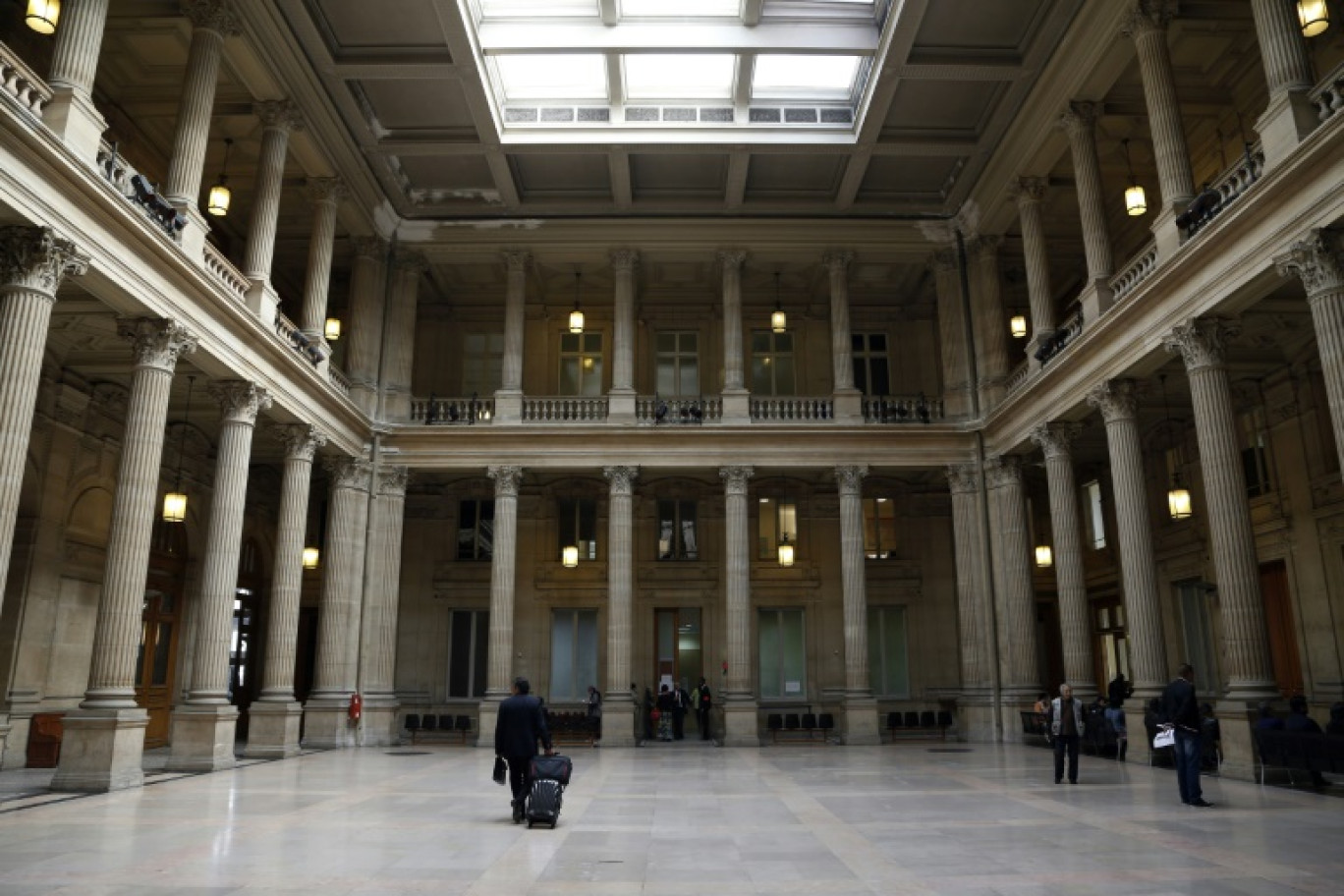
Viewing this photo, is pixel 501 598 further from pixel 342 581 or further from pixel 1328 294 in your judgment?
pixel 1328 294

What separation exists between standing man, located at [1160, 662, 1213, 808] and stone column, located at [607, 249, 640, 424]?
1396 centimetres

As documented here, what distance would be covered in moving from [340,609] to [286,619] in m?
2.35

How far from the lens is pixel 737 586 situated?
21.7 metres

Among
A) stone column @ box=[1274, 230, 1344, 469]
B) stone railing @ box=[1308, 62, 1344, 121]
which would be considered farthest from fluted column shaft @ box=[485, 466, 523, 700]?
stone railing @ box=[1308, 62, 1344, 121]

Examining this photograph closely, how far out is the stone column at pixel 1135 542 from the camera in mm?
15125

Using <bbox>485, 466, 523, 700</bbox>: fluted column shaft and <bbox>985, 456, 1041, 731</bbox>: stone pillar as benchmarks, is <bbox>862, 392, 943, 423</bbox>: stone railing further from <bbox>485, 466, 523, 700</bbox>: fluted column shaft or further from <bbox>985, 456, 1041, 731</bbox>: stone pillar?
<bbox>485, 466, 523, 700</bbox>: fluted column shaft

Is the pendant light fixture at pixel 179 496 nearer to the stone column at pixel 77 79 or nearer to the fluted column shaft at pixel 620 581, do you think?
the stone column at pixel 77 79

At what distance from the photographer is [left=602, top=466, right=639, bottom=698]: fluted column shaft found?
21234 millimetres

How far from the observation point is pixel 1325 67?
15.4 metres

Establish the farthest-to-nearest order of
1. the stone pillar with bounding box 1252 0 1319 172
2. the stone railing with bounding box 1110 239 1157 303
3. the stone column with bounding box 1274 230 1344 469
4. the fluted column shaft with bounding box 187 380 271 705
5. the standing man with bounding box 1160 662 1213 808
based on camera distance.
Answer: the fluted column shaft with bounding box 187 380 271 705
the stone railing with bounding box 1110 239 1157 303
the stone pillar with bounding box 1252 0 1319 172
the stone column with bounding box 1274 230 1344 469
the standing man with bounding box 1160 662 1213 808

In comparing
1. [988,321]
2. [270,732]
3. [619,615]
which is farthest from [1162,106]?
[270,732]

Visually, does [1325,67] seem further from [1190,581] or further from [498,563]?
[498,563]

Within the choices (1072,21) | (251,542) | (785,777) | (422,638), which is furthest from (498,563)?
(1072,21)

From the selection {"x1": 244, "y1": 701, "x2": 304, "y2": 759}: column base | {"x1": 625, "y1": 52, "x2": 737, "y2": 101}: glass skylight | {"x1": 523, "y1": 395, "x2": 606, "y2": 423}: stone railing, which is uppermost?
{"x1": 625, "y1": 52, "x2": 737, "y2": 101}: glass skylight
